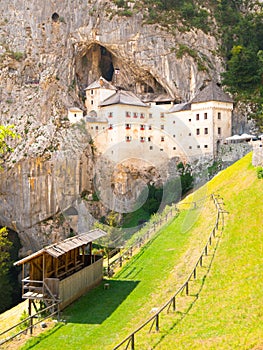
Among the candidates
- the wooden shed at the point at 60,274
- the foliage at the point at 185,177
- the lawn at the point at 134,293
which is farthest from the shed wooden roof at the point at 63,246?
the foliage at the point at 185,177

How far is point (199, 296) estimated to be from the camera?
18375mm

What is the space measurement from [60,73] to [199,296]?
46.0m

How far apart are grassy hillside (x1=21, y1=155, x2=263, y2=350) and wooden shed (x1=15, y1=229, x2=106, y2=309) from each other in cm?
70

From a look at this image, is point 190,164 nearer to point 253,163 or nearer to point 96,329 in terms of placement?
point 253,163

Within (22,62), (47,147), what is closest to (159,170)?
(47,147)

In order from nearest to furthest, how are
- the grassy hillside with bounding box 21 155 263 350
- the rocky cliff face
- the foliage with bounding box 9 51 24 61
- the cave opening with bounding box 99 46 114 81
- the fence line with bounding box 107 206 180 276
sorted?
the grassy hillside with bounding box 21 155 263 350, the fence line with bounding box 107 206 180 276, the rocky cliff face, the foliage with bounding box 9 51 24 61, the cave opening with bounding box 99 46 114 81

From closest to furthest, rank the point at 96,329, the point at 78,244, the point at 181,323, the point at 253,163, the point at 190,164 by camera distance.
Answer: the point at 181,323, the point at 96,329, the point at 78,244, the point at 253,163, the point at 190,164

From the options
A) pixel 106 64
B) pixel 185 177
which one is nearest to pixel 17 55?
pixel 106 64

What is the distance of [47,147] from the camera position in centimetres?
→ 5544

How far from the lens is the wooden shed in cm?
2098

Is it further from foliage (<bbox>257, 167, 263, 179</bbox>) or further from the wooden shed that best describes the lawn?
foliage (<bbox>257, 167, 263, 179</bbox>)

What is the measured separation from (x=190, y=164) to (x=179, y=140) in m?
4.06

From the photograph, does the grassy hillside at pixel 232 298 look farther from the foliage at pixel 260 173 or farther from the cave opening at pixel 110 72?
the cave opening at pixel 110 72

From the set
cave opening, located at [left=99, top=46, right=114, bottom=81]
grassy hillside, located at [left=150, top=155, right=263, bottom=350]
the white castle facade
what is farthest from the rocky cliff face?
grassy hillside, located at [left=150, top=155, right=263, bottom=350]
